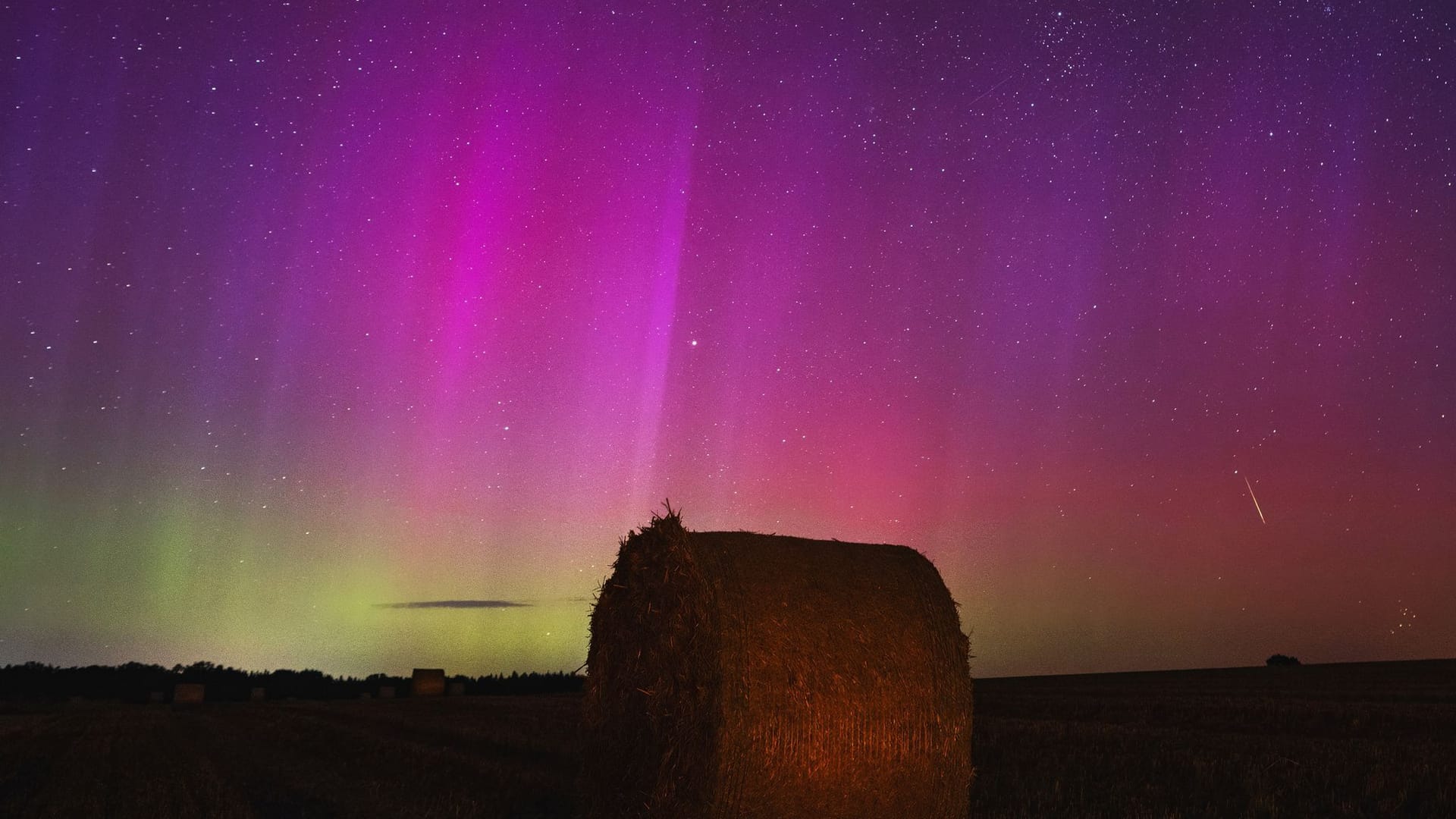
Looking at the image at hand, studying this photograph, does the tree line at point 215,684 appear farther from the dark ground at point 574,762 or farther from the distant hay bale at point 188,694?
the dark ground at point 574,762

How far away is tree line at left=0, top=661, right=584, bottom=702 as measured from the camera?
48.9 meters

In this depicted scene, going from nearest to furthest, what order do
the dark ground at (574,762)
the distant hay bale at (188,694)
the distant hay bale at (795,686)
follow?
1. the distant hay bale at (795,686)
2. the dark ground at (574,762)
3. the distant hay bale at (188,694)

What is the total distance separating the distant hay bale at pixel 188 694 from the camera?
40000 millimetres

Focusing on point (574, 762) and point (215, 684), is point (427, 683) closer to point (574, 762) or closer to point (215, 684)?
point (215, 684)

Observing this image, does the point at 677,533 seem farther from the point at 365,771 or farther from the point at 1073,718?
the point at 1073,718

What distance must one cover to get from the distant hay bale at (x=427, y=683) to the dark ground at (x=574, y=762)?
21.6 meters

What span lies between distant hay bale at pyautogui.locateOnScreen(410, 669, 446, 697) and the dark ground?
70.8 ft

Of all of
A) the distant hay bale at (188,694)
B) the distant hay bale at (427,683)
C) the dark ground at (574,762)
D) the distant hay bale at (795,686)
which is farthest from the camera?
the distant hay bale at (427,683)

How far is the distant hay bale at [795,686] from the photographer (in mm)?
7934

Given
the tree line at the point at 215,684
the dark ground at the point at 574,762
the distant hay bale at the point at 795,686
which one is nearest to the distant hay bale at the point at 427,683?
the tree line at the point at 215,684

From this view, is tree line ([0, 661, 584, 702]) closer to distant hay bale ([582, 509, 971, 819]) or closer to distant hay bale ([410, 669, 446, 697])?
distant hay bale ([410, 669, 446, 697])

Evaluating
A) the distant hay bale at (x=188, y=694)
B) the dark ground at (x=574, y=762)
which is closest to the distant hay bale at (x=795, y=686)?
the dark ground at (x=574, y=762)

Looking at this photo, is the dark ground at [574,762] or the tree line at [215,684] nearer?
the dark ground at [574,762]

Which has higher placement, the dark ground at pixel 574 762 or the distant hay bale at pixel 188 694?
the dark ground at pixel 574 762
